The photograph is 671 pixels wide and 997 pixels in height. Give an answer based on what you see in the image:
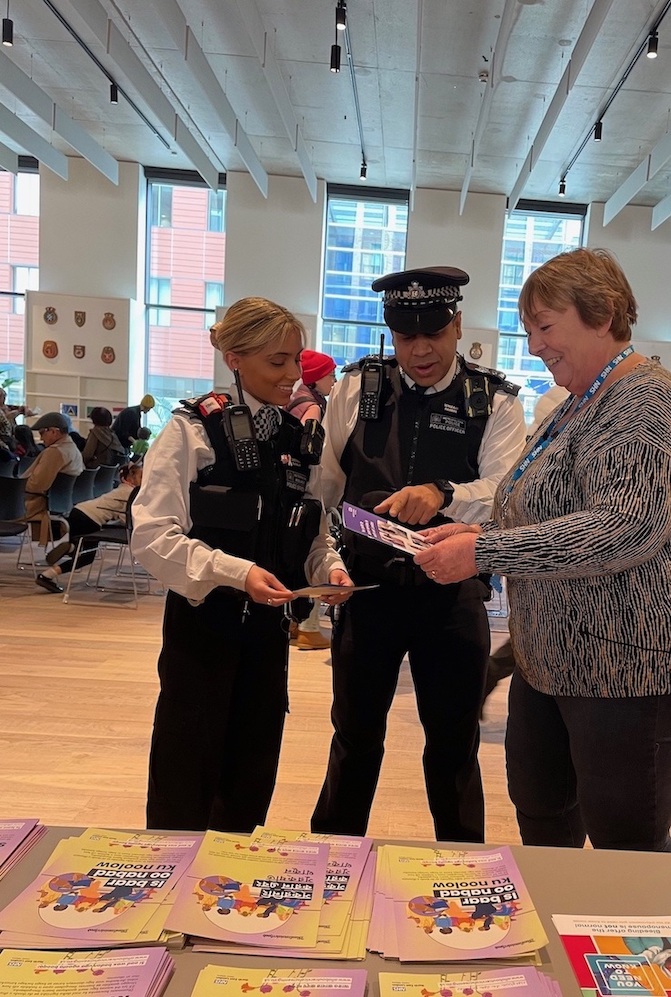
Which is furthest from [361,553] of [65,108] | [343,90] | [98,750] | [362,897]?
[65,108]

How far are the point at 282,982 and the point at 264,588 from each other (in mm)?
867

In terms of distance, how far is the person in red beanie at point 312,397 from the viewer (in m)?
3.50

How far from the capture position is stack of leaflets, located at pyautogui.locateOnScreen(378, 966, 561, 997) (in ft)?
2.74

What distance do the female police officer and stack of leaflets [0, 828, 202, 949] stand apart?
25.1 inches

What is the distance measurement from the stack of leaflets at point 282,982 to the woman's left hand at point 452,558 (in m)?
0.72

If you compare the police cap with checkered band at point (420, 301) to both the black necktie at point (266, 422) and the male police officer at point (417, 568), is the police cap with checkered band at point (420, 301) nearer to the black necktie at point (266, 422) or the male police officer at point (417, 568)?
the male police officer at point (417, 568)

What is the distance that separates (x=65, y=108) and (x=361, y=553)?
9.56 m

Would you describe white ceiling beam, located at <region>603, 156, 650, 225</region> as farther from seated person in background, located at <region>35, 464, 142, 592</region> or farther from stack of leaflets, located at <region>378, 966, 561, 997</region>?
stack of leaflets, located at <region>378, 966, 561, 997</region>

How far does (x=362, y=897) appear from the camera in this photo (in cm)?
99

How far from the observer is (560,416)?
1.61m

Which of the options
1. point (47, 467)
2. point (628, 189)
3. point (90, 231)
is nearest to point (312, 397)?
point (47, 467)

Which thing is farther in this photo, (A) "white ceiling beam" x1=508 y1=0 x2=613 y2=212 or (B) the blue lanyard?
(A) "white ceiling beam" x1=508 y1=0 x2=613 y2=212

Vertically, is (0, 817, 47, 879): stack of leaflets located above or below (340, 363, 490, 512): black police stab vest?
below

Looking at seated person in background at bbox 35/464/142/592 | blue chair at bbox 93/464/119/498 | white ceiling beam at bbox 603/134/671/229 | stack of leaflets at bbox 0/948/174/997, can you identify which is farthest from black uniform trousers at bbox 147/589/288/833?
white ceiling beam at bbox 603/134/671/229
